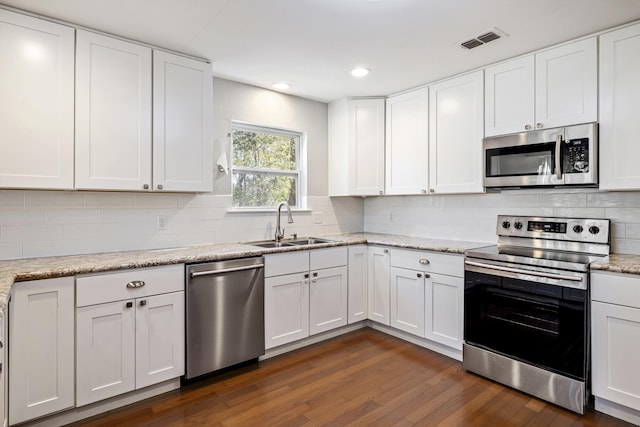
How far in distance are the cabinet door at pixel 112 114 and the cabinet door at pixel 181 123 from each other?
3.0 inches

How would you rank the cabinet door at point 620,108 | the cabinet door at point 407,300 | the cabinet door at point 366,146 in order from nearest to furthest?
the cabinet door at point 620,108 < the cabinet door at point 407,300 < the cabinet door at point 366,146

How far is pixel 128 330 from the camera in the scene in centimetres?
223

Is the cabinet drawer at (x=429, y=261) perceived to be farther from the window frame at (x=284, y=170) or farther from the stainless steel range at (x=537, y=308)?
the window frame at (x=284, y=170)

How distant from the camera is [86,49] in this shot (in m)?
2.31

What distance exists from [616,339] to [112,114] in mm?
3433

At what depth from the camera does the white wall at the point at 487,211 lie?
2.52 meters

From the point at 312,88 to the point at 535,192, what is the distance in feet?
7.21

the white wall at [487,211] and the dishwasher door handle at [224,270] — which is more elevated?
the white wall at [487,211]

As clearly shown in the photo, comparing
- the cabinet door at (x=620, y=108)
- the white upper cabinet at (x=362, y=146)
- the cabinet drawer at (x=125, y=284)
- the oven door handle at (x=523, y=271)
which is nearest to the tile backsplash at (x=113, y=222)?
the cabinet drawer at (x=125, y=284)

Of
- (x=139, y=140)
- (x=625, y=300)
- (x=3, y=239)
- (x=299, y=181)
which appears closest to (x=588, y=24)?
(x=625, y=300)

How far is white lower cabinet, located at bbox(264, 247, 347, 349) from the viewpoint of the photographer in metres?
2.91

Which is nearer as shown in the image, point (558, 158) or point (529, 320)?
point (529, 320)

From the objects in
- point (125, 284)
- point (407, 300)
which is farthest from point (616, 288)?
point (125, 284)

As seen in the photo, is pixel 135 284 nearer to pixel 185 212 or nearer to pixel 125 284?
pixel 125 284
